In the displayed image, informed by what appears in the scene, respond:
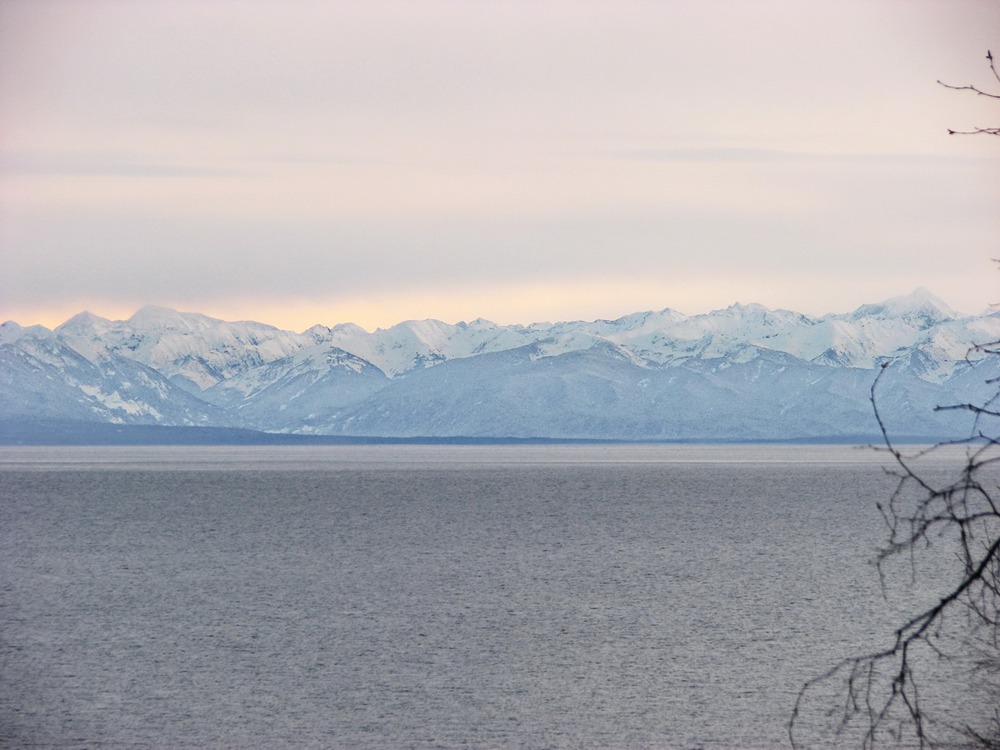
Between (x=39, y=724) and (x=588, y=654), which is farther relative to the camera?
(x=588, y=654)

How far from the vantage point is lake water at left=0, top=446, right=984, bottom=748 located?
Result: 12.9 m

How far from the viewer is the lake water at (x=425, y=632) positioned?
509 inches

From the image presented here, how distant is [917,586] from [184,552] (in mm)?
17540

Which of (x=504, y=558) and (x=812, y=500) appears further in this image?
(x=812, y=500)

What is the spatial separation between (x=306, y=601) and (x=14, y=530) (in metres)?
22.8

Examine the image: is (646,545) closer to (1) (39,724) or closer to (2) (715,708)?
(2) (715,708)

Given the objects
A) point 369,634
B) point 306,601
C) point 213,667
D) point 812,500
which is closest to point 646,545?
point 306,601

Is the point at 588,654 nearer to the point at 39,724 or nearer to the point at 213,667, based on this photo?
the point at 213,667

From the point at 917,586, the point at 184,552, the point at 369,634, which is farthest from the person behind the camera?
the point at 184,552

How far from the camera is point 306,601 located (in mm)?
22109

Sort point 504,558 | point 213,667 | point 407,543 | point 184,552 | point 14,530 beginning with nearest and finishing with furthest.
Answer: point 213,667 < point 504,558 < point 184,552 < point 407,543 < point 14,530

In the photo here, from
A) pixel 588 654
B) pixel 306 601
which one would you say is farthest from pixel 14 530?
pixel 588 654

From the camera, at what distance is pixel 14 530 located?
4153cm

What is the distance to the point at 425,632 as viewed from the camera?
1853cm
